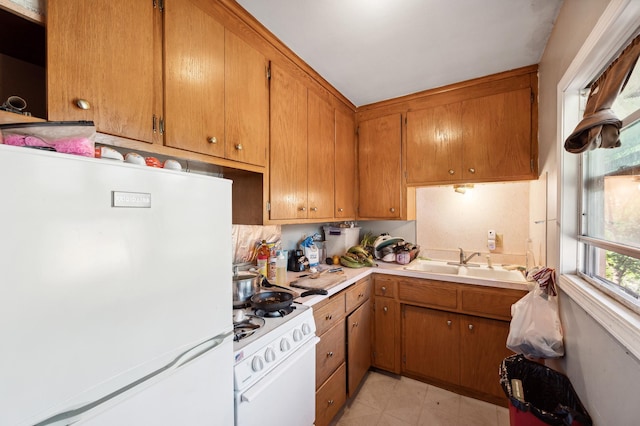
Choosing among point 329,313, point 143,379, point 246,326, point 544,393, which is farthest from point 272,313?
point 544,393

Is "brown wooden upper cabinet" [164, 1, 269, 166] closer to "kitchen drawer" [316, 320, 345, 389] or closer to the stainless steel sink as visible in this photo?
"kitchen drawer" [316, 320, 345, 389]

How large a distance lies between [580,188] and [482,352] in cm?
130

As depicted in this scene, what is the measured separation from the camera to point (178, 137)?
112 cm

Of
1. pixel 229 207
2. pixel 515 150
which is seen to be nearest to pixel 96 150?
pixel 229 207

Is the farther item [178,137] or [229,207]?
[178,137]

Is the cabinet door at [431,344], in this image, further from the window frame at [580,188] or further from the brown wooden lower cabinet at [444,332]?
the window frame at [580,188]

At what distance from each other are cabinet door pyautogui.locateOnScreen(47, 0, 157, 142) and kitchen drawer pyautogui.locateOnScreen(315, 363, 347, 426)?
163 cm

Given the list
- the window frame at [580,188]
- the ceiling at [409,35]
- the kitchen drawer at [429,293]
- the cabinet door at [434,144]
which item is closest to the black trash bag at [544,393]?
the window frame at [580,188]

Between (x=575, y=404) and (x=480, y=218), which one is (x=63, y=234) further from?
(x=480, y=218)

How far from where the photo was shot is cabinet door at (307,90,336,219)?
1.99 meters

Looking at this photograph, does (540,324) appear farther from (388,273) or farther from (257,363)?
(257,363)

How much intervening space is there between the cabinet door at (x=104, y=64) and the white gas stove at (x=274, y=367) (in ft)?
2.94

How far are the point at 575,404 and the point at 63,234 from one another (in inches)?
74.8

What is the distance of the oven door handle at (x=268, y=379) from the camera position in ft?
3.09
